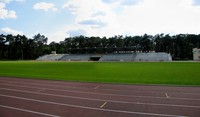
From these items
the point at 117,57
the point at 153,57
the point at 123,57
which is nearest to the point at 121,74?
the point at 153,57

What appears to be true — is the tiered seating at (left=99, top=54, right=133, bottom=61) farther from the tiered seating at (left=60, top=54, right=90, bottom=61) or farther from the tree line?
the tree line

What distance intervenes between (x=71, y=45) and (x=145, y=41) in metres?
41.6

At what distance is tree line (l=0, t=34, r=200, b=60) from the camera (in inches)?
4427

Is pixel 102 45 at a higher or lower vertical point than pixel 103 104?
higher

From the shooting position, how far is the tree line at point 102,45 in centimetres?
11244

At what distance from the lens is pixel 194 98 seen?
1308cm

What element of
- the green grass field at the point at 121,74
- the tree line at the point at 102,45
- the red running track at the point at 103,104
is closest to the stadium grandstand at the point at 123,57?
the tree line at the point at 102,45

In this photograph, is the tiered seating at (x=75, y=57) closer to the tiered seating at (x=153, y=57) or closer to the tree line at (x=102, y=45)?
the tree line at (x=102, y=45)

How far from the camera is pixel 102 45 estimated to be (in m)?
124

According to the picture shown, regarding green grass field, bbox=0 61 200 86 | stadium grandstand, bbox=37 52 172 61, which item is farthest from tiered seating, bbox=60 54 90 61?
green grass field, bbox=0 61 200 86

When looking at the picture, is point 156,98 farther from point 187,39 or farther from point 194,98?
point 187,39

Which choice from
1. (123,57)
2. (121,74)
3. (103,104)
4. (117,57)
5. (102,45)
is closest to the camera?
(103,104)

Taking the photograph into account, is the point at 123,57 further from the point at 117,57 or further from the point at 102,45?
the point at 102,45

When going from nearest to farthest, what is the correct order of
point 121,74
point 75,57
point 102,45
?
point 121,74 → point 75,57 → point 102,45
